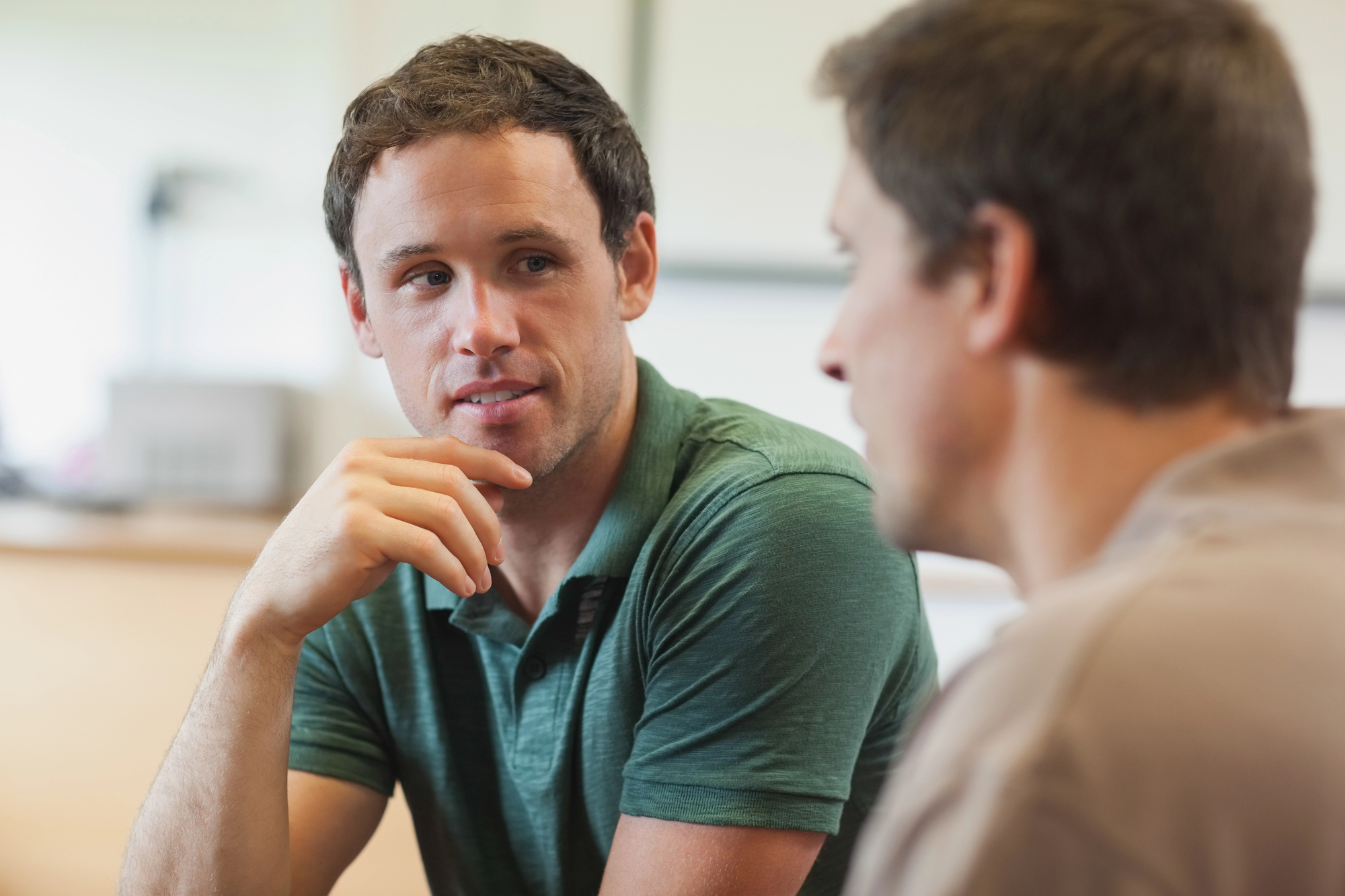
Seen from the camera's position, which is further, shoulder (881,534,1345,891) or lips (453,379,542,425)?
lips (453,379,542,425)

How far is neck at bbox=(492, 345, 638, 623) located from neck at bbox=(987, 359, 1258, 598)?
64 centimetres

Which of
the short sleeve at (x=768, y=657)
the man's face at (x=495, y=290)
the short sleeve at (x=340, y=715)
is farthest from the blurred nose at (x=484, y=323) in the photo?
the short sleeve at (x=340, y=715)

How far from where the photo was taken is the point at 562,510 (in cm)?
127

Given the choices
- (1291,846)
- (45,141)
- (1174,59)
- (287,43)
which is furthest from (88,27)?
(1291,846)

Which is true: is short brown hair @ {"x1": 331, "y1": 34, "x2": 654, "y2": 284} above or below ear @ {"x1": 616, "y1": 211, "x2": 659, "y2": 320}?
above

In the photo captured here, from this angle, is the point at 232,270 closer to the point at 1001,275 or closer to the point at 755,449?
the point at 755,449

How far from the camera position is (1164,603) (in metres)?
0.52

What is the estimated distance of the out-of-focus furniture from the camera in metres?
2.42

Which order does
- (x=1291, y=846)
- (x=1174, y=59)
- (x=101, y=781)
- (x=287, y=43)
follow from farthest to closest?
(x=287, y=43) → (x=101, y=781) → (x=1174, y=59) → (x=1291, y=846)

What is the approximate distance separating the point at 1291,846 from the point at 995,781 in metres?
0.12

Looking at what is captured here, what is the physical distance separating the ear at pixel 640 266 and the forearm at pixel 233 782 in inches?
20.7

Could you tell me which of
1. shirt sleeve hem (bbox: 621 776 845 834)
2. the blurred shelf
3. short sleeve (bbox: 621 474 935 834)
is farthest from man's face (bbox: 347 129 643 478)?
the blurred shelf

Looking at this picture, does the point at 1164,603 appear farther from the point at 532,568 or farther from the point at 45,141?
the point at 45,141

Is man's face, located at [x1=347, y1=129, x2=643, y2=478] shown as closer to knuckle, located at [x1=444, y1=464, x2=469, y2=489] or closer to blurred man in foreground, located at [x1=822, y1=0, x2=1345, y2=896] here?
knuckle, located at [x1=444, y1=464, x2=469, y2=489]
